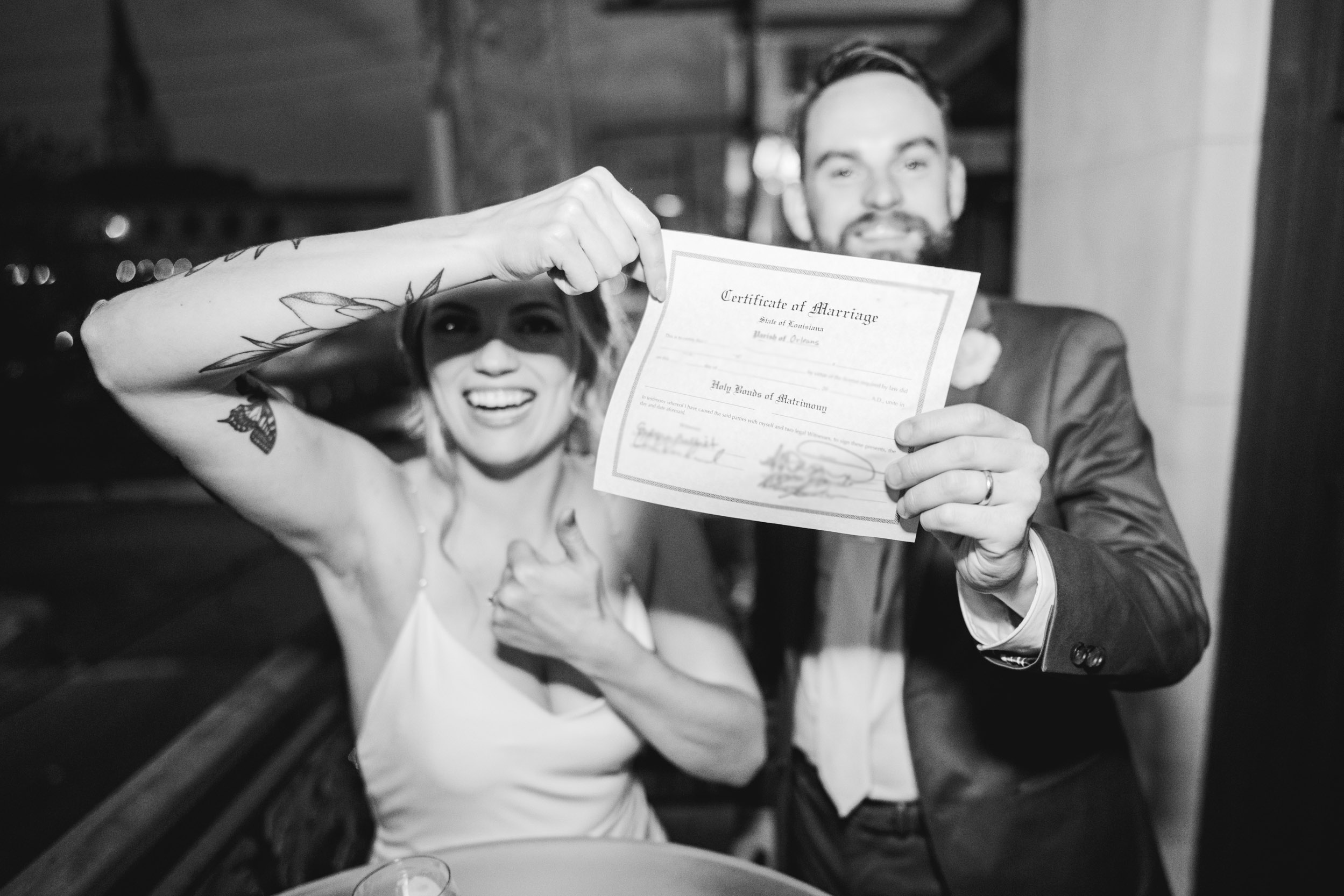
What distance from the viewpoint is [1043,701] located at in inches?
54.3

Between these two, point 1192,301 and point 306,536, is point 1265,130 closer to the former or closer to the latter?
point 1192,301

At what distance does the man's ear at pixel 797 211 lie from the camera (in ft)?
5.38

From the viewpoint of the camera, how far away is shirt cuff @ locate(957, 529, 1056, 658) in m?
1.01

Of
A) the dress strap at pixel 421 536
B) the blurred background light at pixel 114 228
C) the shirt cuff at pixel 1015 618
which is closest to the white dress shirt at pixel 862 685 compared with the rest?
the shirt cuff at pixel 1015 618

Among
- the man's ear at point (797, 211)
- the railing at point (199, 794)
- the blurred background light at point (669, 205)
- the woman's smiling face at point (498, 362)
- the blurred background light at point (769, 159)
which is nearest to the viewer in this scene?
the railing at point (199, 794)

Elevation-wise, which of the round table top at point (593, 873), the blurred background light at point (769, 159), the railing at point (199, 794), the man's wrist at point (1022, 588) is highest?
the blurred background light at point (769, 159)

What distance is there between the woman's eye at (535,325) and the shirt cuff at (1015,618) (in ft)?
2.62

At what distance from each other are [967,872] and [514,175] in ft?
17.1

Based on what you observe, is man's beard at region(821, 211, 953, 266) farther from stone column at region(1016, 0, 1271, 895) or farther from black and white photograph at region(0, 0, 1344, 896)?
stone column at region(1016, 0, 1271, 895)

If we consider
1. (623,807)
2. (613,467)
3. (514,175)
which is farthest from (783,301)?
(514,175)

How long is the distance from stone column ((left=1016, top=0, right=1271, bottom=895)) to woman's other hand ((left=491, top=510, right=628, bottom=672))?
1665mm

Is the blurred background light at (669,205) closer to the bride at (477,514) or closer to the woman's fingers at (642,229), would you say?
the bride at (477,514)

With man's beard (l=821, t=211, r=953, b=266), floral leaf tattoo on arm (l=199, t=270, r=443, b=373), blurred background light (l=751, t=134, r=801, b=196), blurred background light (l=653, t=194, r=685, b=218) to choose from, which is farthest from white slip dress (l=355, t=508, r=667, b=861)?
blurred background light (l=653, t=194, r=685, b=218)

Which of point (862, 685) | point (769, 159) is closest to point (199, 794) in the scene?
point (862, 685)
